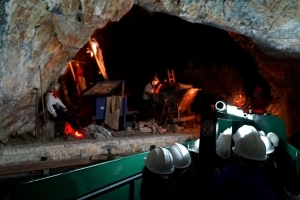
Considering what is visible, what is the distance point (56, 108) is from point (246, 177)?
7562 mm

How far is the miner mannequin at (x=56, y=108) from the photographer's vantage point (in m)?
8.98

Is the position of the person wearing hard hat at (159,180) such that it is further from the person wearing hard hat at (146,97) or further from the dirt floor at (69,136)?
the person wearing hard hat at (146,97)

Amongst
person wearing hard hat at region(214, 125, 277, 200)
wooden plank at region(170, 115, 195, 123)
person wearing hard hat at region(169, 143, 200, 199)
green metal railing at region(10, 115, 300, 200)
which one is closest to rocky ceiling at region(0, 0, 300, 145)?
green metal railing at region(10, 115, 300, 200)

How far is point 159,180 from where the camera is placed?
8.97 ft

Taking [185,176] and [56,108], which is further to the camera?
[56,108]

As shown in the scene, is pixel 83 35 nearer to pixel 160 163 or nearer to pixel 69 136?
pixel 69 136

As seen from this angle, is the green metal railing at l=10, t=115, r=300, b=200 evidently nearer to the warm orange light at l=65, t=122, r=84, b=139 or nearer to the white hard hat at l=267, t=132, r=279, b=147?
the white hard hat at l=267, t=132, r=279, b=147

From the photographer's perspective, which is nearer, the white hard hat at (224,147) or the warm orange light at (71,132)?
the white hard hat at (224,147)

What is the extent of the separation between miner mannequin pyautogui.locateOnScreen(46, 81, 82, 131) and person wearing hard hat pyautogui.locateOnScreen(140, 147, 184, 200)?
660 cm

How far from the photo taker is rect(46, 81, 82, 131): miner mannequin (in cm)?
898

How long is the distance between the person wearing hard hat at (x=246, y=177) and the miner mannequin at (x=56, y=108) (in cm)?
714

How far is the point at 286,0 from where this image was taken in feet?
23.3

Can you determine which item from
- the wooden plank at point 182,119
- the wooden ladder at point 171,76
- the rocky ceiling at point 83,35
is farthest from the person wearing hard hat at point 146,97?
the rocky ceiling at point 83,35

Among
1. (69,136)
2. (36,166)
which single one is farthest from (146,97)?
(36,166)
